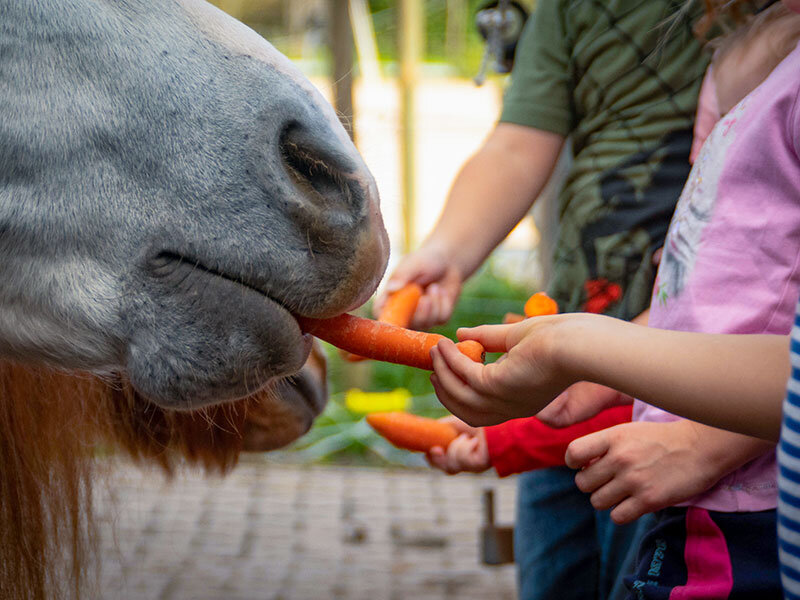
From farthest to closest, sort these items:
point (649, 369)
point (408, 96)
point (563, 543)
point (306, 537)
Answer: point (408, 96) → point (306, 537) → point (563, 543) → point (649, 369)

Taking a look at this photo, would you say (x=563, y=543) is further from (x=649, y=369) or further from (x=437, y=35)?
(x=437, y=35)

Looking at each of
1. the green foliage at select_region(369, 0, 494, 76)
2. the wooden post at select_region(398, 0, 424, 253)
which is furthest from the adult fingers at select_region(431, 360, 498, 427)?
the green foliage at select_region(369, 0, 494, 76)

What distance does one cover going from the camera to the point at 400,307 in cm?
123

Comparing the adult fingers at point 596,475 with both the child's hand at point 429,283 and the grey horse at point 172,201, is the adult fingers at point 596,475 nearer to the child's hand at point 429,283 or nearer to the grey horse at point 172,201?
the grey horse at point 172,201

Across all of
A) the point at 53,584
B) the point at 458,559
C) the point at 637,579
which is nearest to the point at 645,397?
the point at 637,579

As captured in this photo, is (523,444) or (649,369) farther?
(523,444)

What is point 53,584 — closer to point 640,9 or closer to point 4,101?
point 4,101

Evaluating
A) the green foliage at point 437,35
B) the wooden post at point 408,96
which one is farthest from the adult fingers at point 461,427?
the green foliage at point 437,35

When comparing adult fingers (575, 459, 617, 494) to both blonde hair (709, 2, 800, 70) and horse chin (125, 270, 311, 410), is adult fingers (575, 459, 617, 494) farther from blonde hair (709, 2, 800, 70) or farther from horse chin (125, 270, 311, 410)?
A: blonde hair (709, 2, 800, 70)

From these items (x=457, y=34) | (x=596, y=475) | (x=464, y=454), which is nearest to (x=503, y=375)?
(x=596, y=475)

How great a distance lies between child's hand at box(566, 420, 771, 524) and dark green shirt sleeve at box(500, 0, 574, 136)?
0.60m

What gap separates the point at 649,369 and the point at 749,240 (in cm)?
22

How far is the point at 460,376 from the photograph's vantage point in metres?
0.88

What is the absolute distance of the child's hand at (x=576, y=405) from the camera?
1.04 m
